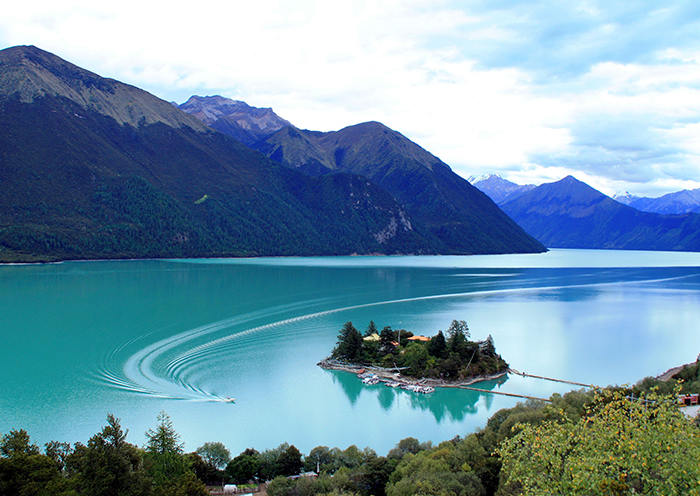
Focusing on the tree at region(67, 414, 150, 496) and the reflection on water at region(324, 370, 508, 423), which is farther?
the reflection on water at region(324, 370, 508, 423)

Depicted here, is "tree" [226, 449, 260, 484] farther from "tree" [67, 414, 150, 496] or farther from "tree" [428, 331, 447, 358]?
"tree" [428, 331, 447, 358]

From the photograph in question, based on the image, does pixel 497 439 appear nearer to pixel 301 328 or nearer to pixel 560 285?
pixel 301 328

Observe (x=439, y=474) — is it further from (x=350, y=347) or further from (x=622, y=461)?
(x=350, y=347)

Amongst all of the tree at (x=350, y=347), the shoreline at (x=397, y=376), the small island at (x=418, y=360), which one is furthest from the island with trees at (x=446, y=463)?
the tree at (x=350, y=347)

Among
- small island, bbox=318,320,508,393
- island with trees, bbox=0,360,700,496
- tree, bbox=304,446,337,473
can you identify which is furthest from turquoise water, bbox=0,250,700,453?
island with trees, bbox=0,360,700,496

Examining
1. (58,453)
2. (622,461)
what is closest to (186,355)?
(58,453)

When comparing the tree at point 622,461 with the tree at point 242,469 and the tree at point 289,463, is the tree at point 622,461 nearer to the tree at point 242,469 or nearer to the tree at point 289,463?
the tree at point 289,463
